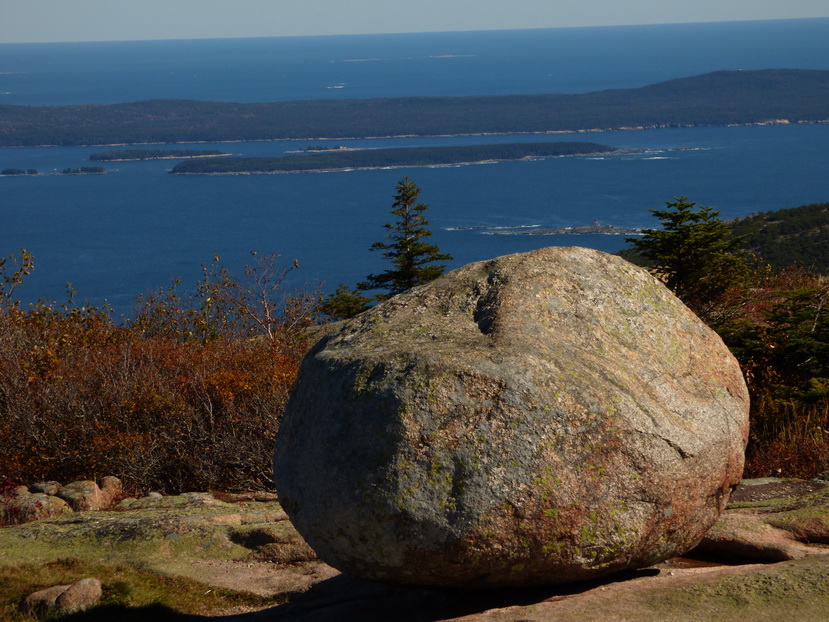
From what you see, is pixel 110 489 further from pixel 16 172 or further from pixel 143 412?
pixel 16 172

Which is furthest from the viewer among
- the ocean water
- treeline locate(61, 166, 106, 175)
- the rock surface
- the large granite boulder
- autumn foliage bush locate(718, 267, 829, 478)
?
treeline locate(61, 166, 106, 175)

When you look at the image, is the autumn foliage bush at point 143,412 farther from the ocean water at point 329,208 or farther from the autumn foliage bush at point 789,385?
the ocean water at point 329,208

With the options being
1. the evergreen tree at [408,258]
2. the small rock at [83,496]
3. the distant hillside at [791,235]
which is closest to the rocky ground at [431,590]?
the small rock at [83,496]

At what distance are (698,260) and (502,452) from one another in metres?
13.1

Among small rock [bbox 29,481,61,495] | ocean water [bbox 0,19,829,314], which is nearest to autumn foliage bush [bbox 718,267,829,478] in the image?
small rock [bbox 29,481,61,495]

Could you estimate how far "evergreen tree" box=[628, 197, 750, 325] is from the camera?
715 inches

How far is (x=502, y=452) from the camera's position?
6.58 meters

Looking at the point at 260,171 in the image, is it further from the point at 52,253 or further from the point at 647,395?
the point at 647,395

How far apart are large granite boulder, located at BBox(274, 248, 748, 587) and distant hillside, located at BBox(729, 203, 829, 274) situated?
5124 cm

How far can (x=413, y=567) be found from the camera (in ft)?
22.0

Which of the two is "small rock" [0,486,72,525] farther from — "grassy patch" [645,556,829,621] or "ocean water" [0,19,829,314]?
"ocean water" [0,19,829,314]

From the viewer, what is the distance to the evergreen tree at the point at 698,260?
18172 millimetres

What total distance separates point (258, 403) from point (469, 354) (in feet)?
27.6

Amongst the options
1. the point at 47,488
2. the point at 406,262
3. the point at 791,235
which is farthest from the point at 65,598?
the point at 791,235
